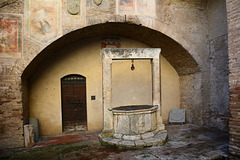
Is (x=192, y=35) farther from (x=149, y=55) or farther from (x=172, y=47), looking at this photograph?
(x=149, y=55)

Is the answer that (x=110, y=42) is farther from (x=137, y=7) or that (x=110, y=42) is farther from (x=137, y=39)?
(x=137, y=7)

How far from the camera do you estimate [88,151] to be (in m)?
4.84

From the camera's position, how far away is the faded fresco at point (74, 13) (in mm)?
5867

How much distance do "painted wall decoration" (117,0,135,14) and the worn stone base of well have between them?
4.07 metres

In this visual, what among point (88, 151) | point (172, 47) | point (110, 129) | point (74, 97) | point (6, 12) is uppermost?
point (6, 12)

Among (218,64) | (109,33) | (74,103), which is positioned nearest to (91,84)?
(74,103)

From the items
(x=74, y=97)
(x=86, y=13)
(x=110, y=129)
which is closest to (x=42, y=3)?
(x=86, y=13)

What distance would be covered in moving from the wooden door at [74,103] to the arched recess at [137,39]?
118 cm

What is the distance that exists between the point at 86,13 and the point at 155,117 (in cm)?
393

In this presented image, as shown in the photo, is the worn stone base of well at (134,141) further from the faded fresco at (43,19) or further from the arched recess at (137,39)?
the faded fresco at (43,19)

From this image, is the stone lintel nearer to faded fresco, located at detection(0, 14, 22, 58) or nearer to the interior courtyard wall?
faded fresco, located at detection(0, 14, 22, 58)

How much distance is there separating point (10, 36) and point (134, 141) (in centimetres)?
458

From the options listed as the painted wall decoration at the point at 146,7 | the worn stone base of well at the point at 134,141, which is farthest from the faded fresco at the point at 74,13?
the worn stone base of well at the point at 134,141

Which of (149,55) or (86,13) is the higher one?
(86,13)
